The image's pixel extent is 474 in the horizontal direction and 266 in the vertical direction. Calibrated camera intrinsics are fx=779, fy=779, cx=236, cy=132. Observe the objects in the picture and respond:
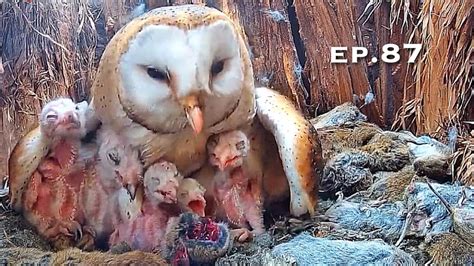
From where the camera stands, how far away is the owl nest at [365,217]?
1.09 metres

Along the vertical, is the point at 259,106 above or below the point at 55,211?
above

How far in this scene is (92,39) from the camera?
1.18 m

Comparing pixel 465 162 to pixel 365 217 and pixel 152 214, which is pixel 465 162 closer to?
pixel 365 217

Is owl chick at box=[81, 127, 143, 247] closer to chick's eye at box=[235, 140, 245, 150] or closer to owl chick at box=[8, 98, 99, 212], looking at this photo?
owl chick at box=[8, 98, 99, 212]

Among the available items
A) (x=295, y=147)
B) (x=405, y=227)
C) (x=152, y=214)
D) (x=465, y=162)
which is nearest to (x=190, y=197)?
(x=152, y=214)

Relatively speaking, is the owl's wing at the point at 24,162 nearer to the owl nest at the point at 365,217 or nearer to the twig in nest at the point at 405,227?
the owl nest at the point at 365,217

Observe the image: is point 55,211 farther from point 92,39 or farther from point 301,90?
point 301,90

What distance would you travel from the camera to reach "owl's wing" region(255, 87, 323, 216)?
1146mm

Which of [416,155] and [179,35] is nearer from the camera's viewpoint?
[179,35]

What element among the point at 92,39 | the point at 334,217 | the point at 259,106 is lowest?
the point at 334,217

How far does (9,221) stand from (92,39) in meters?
0.30

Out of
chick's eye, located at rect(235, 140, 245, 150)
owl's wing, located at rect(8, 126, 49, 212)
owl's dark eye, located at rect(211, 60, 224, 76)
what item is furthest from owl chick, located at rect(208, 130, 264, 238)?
owl's wing, located at rect(8, 126, 49, 212)

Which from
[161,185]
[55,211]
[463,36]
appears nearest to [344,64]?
[463,36]

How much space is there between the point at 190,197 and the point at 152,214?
0.20ft
